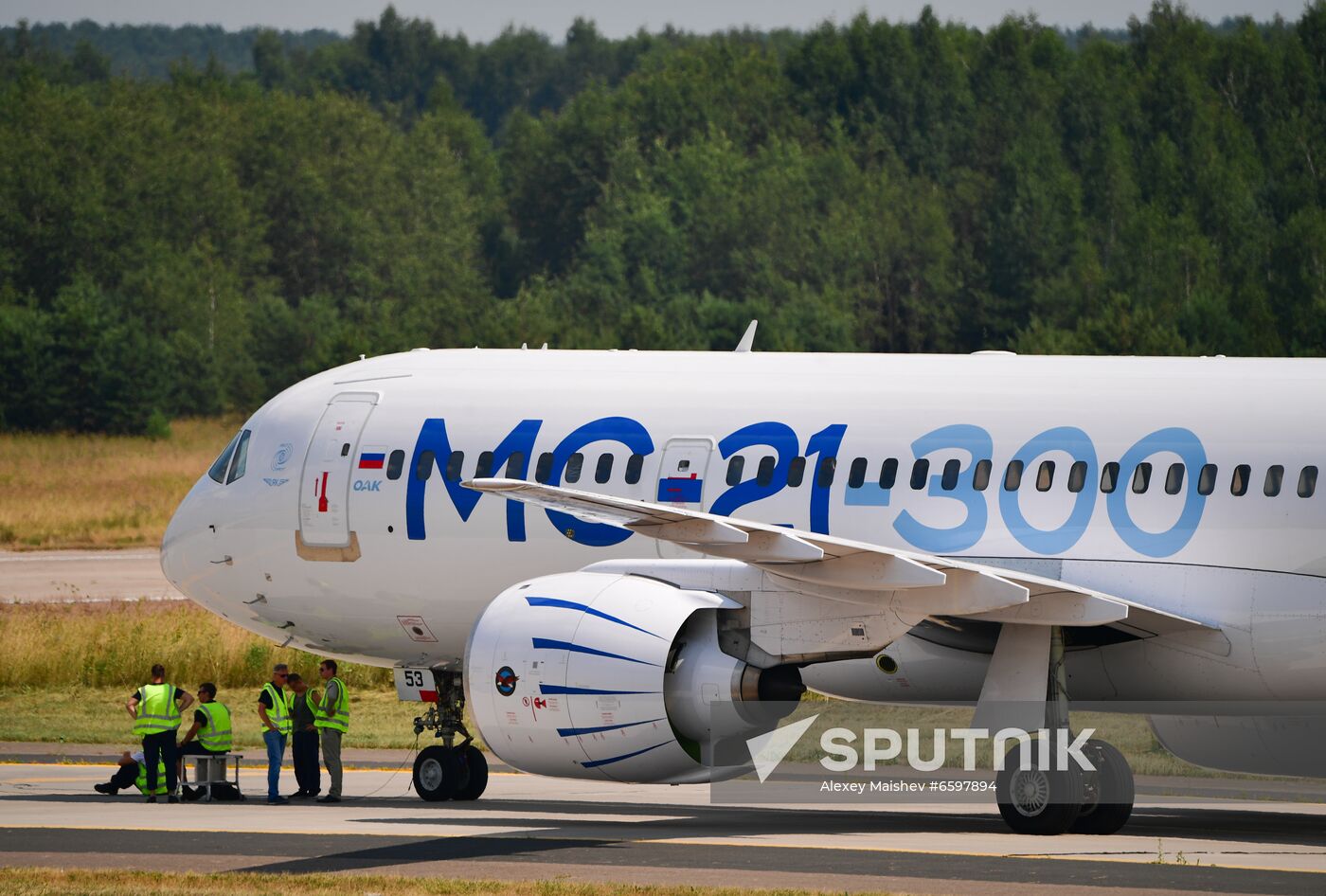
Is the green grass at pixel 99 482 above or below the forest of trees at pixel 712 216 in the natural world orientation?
below

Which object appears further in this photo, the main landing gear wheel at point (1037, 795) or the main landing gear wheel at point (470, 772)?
the main landing gear wheel at point (470, 772)

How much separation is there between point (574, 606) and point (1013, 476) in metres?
4.45

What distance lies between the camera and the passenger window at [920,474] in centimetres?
2188

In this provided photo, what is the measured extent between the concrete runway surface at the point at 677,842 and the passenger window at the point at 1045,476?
10.9 ft

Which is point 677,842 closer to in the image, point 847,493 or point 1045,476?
point 847,493

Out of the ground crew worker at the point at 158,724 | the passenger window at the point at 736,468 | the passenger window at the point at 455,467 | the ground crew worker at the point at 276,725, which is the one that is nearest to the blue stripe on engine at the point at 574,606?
the passenger window at the point at 736,468

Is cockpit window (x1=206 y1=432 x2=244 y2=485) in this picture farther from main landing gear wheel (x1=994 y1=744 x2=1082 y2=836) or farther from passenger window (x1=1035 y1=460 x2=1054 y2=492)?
main landing gear wheel (x1=994 y1=744 x2=1082 y2=836)

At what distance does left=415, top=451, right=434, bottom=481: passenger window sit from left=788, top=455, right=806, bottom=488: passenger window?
4170 millimetres

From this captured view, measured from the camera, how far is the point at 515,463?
77.8ft

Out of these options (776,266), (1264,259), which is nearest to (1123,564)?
(1264,259)

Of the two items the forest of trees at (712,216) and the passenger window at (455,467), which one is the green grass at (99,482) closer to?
the forest of trees at (712,216)

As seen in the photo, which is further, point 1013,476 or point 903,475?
point 903,475

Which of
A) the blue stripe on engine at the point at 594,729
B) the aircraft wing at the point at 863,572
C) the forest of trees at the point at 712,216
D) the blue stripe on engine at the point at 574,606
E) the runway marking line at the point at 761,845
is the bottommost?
the runway marking line at the point at 761,845
